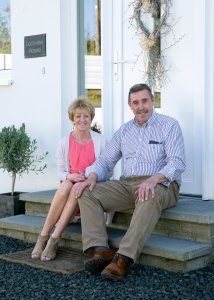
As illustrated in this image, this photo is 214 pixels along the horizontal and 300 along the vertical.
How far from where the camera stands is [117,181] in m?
4.79

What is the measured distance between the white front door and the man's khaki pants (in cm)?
81

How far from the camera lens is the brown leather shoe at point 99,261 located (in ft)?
13.9

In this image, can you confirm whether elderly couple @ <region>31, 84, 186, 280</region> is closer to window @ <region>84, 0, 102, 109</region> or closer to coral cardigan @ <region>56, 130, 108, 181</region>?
coral cardigan @ <region>56, 130, 108, 181</region>

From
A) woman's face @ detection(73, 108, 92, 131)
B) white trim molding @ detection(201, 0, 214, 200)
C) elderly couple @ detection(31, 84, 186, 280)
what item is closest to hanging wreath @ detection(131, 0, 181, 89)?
white trim molding @ detection(201, 0, 214, 200)

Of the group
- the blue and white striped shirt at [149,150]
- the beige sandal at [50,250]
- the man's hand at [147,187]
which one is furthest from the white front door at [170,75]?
the beige sandal at [50,250]

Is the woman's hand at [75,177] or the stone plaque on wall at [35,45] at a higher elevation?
the stone plaque on wall at [35,45]

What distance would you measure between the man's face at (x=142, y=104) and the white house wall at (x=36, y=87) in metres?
1.71

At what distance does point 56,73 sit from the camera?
6328mm

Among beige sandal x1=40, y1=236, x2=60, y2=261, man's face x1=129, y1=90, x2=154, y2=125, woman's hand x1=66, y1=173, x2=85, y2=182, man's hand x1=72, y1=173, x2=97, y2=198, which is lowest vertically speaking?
beige sandal x1=40, y1=236, x2=60, y2=261

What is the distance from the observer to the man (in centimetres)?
421

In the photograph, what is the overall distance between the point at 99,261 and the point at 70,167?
1087 millimetres

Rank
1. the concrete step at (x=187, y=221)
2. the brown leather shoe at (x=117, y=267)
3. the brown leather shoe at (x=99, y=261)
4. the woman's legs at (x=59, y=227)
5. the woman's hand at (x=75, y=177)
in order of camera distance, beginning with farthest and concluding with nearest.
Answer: the woman's hand at (x=75, y=177)
the woman's legs at (x=59, y=227)
the concrete step at (x=187, y=221)
the brown leather shoe at (x=99, y=261)
the brown leather shoe at (x=117, y=267)

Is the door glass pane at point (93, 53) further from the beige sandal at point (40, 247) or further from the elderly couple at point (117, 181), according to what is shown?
the beige sandal at point (40, 247)

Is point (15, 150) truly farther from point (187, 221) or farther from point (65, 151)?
point (187, 221)
